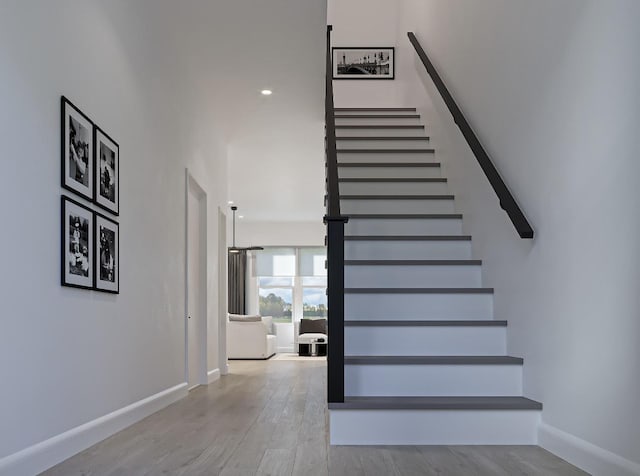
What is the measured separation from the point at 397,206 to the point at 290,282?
10364 millimetres

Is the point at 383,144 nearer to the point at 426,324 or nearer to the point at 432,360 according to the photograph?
the point at 426,324

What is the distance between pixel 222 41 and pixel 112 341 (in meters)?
2.66

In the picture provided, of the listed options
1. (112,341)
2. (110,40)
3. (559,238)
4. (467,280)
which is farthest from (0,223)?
(467,280)

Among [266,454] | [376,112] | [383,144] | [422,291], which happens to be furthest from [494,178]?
[376,112]

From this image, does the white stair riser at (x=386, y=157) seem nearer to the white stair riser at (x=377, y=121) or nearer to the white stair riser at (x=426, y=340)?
the white stair riser at (x=377, y=121)

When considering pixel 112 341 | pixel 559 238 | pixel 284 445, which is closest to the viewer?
pixel 559 238

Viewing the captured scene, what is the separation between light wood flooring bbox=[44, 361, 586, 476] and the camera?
2.57m

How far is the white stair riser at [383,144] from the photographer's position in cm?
621

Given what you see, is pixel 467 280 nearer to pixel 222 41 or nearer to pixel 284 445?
pixel 284 445

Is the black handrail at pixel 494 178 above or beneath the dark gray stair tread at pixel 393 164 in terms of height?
beneath

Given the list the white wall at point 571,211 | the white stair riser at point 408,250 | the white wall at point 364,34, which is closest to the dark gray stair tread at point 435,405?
the white wall at point 571,211

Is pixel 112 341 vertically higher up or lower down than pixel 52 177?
lower down

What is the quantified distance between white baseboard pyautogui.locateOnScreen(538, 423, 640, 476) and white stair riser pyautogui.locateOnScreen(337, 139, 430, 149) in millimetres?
3613

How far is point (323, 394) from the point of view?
5.40 meters
